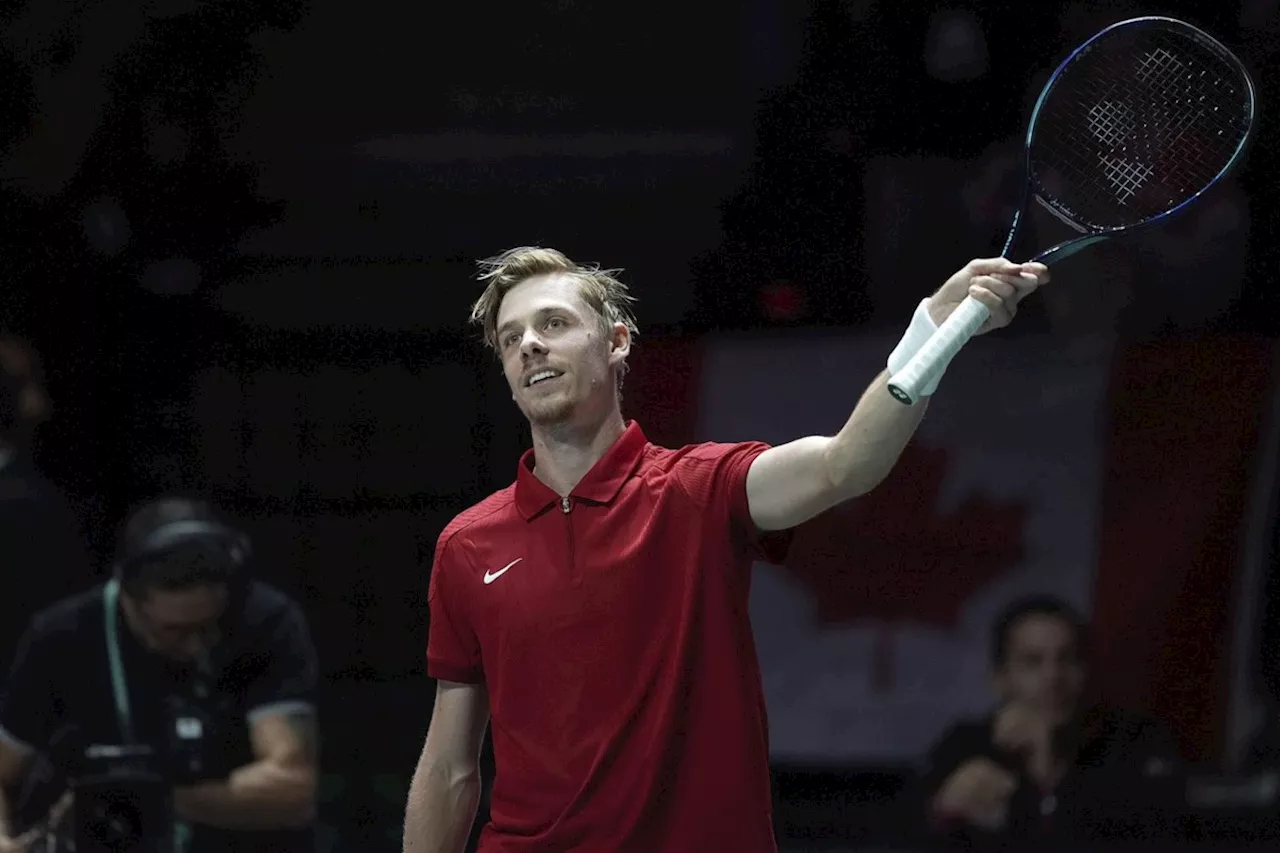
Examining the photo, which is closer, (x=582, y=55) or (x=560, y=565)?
(x=560, y=565)

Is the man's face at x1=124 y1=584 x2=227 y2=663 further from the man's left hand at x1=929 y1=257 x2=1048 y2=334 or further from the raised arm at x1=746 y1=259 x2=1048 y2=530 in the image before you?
the man's left hand at x1=929 y1=257 x2=1048 y2=334

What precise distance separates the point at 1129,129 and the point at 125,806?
2.51 m

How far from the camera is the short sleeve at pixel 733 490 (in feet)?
7.13

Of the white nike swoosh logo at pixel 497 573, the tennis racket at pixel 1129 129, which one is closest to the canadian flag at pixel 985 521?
the tennis racket at pixel 1129 129

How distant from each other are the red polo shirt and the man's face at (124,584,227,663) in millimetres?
1632

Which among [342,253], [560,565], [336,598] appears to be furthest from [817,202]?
[560,565]

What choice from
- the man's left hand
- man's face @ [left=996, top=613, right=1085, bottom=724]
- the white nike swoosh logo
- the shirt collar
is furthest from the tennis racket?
man's face @ [left=996, top=613, right=1085, bottom=724]

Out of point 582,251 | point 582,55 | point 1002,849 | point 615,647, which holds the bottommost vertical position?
point 1002,849

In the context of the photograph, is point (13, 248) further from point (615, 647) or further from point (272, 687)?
point (615, 647)

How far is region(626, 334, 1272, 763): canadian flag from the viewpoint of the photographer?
3.72m

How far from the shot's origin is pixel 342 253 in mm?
3896

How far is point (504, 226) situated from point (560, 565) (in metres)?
1.78

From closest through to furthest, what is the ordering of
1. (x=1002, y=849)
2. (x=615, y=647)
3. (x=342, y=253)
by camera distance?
1. (x=615, y=647)
2. (x=1002, y=849)
3. (x=342, y=253)

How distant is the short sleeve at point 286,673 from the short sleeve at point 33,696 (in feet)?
1.40
